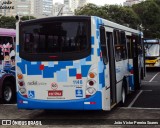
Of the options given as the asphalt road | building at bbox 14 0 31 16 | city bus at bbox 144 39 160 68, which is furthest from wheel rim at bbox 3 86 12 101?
building at bbox 14 0 31 16

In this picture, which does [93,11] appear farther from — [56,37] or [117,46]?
[56,37]

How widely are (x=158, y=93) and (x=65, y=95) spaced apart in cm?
711

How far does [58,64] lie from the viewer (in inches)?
379

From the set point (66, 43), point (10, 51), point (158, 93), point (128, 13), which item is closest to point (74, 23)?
point (66, 43)

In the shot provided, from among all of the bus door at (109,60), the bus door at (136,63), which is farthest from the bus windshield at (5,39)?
the bus door at (136,63)

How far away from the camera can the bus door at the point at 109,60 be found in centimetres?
989

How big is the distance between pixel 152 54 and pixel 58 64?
23.0 metres

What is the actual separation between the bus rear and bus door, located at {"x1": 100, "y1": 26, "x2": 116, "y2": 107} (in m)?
0.59

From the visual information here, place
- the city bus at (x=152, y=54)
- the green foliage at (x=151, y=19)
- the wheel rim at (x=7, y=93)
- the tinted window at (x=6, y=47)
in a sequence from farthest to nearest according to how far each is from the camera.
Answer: the green foliage at (x=151, y=19), the city bus at (x=152, y=54), the wheel rim at (x=7, y=93), the tinted window at (x=6, y=47)

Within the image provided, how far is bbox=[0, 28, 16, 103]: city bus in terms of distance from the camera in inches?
498

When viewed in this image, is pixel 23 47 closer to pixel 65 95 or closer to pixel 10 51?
pixel 65 95

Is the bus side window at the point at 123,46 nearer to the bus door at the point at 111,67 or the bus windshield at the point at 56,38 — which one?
the bus door at the point at 111,67

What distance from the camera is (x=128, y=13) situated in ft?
179

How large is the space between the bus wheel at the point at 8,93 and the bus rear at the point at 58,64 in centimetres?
309
